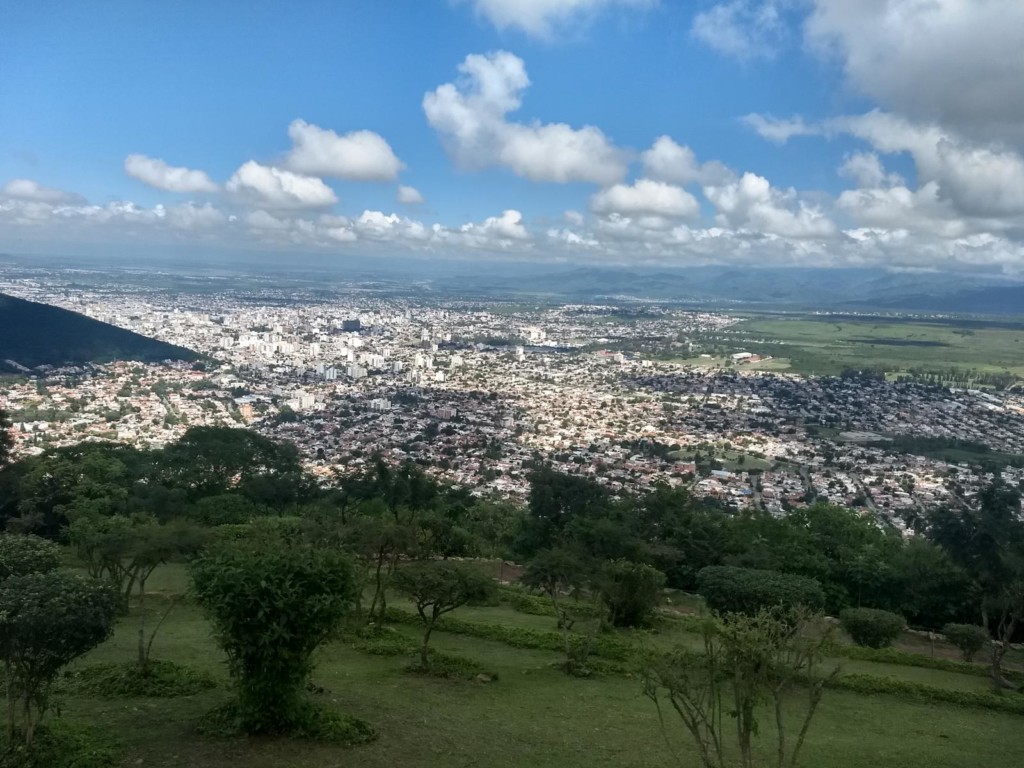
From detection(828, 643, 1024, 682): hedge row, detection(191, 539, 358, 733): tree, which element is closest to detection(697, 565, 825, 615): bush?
detection(828, 643, 1024, 682): hedge row

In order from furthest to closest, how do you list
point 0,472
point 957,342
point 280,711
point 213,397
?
point 957,342 < point 213,397 < point 0,472 < point 280,711

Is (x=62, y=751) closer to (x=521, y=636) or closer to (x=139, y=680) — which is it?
(x=139, y=680)

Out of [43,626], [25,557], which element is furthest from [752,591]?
[25,557]

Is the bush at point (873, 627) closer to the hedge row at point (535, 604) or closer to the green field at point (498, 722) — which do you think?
the green field at point (498, 722)

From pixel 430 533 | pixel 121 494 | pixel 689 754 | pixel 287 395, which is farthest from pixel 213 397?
pixel 689 754

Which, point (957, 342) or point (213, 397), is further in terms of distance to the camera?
point (957, 342)

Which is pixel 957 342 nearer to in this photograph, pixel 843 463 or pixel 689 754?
pixel 843 463
